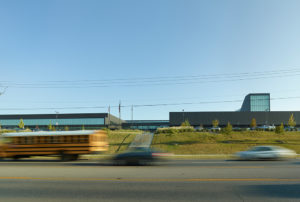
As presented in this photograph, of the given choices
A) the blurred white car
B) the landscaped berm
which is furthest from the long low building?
the blurred white car

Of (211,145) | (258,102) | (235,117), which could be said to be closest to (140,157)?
(211,145)

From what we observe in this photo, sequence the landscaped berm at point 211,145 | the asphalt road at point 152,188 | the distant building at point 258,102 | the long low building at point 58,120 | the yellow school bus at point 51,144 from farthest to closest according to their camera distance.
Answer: the distant building at point 258,102
the long low building at point 58,120
the landscaped berm at point 211,145
the yellow school bus at point 51,144
the asphalt road at point 152,188

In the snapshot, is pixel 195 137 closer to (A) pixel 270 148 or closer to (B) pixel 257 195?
(A) pixel 270 148

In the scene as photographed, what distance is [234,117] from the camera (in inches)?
3457

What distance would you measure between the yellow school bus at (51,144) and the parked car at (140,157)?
378 centimetres

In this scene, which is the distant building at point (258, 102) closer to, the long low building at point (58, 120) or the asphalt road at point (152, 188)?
the long low building at point (58, 120)

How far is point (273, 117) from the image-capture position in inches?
3430

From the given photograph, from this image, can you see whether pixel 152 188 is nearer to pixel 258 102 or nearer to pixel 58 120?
pixel 58 120

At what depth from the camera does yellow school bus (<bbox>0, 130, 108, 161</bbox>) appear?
1634cm

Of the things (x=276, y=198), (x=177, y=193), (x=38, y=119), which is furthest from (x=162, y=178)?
(x=38, y=119)

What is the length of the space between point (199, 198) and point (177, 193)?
0.78 metres

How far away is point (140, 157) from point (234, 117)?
82.5 m

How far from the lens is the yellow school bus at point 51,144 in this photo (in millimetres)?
16344

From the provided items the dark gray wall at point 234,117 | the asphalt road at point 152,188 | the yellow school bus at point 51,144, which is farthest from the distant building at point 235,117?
the asphalt road at point 152,188
